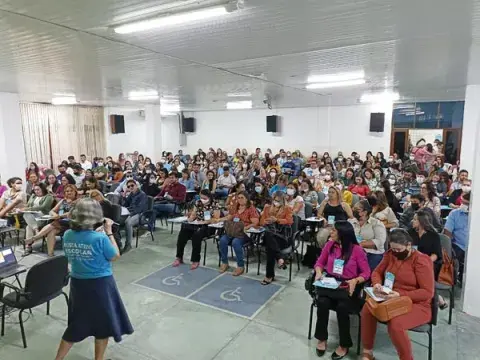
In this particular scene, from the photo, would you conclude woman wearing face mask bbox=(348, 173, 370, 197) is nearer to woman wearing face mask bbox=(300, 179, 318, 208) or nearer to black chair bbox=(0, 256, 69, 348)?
woman wearing face mask bbox=(300, 179, 318, 208)

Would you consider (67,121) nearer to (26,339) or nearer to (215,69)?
(215,69)

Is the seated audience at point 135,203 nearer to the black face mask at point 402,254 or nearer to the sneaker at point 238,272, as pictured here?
the sneaker at point 238,272

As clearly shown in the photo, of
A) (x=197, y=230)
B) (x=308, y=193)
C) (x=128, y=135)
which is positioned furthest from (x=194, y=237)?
(x=128, y=135)

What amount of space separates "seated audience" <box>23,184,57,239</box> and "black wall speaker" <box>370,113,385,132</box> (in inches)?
458

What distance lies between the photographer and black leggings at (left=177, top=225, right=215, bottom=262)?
210 inches

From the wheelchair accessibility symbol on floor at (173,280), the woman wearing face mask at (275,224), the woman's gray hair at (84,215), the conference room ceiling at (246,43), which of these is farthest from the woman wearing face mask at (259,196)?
the woman's gray hair at (84,215)

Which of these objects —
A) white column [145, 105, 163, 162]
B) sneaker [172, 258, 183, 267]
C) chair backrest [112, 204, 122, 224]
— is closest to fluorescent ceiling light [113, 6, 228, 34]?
chair backrest [112, 204, 122, 224]

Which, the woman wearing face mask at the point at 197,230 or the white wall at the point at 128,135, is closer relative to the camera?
the woman wearing face mask at the point at 197,230

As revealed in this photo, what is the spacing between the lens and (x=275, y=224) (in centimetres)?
518

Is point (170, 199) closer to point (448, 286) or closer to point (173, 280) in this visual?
point (173, 280)

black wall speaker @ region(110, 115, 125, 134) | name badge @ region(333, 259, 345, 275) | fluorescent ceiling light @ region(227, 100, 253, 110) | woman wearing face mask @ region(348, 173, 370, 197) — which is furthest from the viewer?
black wall speaker @ region(110, 115, 125, 134)

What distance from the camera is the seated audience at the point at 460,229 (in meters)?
4.45

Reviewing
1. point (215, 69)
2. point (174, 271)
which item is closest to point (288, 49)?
point (215, 69)

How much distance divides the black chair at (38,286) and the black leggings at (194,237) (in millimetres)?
2115
